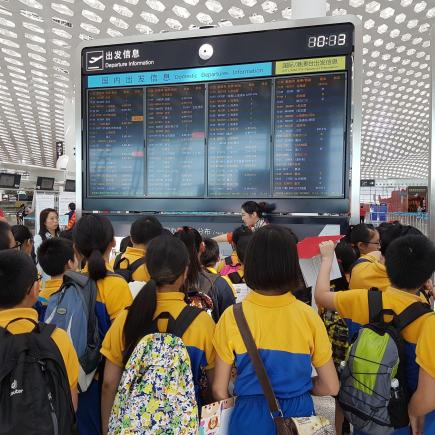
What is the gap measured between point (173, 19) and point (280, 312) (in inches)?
731

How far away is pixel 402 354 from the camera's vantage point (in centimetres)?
164

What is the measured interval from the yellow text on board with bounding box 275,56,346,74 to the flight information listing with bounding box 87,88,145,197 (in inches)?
46.5

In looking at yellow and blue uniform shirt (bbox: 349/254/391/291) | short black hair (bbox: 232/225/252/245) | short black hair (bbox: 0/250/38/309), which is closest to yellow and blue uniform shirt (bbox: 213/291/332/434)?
short black hair (bbox: 0/250/38/309)

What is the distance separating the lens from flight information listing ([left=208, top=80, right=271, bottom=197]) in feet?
10.4

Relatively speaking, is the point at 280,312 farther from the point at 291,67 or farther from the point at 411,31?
the point at 411,31

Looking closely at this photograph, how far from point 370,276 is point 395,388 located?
790 mm

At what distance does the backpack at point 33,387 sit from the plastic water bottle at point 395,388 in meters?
1.22

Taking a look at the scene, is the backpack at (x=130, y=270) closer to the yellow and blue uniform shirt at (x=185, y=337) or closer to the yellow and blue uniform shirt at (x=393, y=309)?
the yellow and blue uniform shirt at (x=185, y=337)

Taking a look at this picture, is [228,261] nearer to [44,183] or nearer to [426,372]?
[426,372]

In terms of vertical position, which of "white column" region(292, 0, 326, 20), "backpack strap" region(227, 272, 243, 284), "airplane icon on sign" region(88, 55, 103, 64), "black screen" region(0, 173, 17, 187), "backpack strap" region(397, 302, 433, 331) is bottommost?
"backpack strap" region(227, 272, 243, 284)

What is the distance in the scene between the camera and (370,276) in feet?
7.64

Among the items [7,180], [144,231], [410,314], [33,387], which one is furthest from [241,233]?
[7,180]

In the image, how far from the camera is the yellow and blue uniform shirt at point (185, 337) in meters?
1.58

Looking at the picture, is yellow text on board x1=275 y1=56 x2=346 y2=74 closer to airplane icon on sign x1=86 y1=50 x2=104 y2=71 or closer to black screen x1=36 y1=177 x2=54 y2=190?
airplane icon on sign x1=86 y1=50 x2=104 y2=71
